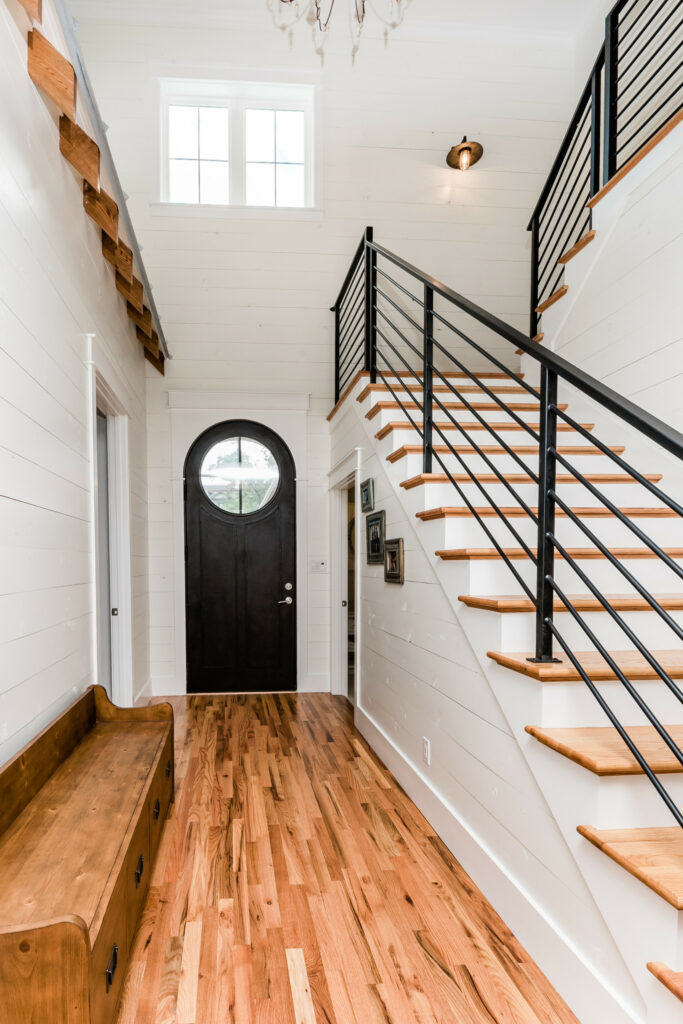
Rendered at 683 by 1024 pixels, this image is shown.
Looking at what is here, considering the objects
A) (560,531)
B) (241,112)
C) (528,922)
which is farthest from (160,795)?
(241,112)

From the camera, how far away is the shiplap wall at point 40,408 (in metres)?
1.94

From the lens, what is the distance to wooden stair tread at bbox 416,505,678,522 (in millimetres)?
2566

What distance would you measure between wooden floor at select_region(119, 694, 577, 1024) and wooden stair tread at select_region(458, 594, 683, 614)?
102cm

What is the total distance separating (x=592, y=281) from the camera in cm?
351

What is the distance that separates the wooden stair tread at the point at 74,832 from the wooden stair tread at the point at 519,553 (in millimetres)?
1394

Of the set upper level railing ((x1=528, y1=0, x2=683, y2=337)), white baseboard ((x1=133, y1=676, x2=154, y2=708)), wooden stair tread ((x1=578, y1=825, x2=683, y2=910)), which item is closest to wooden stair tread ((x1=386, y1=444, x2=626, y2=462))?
upper level railing ((x1=528, y1=0, x2=683, y2=337))

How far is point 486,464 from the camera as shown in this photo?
301 cm

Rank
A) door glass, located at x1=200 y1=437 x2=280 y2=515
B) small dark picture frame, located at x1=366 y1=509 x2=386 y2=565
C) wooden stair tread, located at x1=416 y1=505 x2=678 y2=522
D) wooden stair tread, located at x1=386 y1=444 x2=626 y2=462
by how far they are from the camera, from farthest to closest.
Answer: door glass, located at x1=200 y1=437 x2=280 y2=515 < small dark picture frame, located at x1=366 y1=509 x2=386 y2=565 < wooden stair tread, located at x1=386 y1=444 x2=626 y2=462 < wooden stair tread, located at x1=416 y1=505 x2=678 y2=522

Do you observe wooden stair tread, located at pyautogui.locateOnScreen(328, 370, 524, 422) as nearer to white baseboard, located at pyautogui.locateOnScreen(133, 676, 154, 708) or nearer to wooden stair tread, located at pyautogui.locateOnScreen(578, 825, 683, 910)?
wooden stair tread, located at pyautogui.locateOnScreen(578, 825, 683, 910)

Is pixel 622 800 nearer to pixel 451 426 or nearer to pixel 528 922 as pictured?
pixel 528 922

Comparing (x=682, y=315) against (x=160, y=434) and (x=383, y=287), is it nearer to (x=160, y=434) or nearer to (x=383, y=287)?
(x=383, y=287)

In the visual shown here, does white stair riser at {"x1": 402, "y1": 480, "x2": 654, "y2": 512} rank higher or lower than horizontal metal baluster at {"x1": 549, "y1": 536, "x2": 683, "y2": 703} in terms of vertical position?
higher

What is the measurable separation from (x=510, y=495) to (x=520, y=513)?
1.12ft

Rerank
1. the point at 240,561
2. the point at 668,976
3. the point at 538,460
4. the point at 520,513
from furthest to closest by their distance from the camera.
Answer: the point at 240,561
the point at 538,460
the point at 520,513
the point at 668,976
